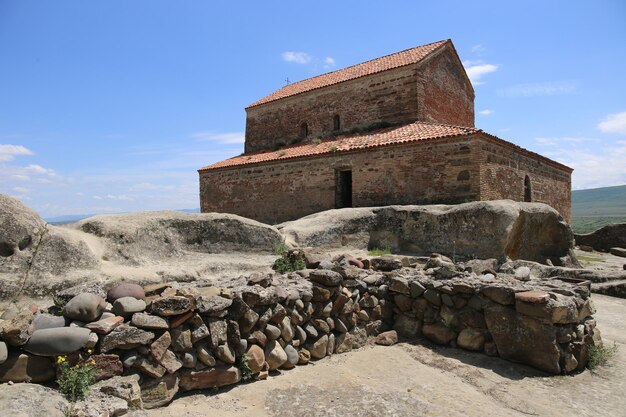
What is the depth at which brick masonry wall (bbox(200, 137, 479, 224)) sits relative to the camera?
1220 cm

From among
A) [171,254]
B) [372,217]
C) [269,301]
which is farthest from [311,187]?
[269,301]

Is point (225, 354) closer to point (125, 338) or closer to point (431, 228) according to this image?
point (125, 338)

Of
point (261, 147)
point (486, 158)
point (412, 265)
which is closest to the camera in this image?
point (412, 265)

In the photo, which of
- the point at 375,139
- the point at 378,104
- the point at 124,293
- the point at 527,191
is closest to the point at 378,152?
the point at 375,139

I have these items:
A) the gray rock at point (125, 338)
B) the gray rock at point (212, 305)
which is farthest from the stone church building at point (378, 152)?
the gray rock at point (125, 338)

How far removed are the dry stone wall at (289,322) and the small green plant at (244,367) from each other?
15mm

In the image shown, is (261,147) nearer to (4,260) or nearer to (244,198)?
(244,198)

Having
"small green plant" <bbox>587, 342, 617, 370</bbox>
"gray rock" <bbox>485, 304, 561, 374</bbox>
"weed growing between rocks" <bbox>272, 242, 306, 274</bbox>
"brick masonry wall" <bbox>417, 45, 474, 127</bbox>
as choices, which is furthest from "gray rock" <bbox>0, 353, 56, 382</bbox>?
"brick masonry wall" <bbox>417, 45, 474, 127</bbox>

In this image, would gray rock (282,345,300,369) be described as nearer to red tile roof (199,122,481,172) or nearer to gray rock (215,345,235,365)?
gray rock (215,345,235,365)

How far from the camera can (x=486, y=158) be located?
1202 centimetres

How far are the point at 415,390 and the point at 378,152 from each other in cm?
1004

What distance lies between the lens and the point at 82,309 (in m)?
3.77

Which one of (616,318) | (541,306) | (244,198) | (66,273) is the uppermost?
(244,198)

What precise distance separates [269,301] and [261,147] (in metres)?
17.4
